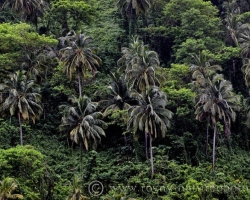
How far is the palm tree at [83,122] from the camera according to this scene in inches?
1935

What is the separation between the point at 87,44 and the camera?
Answer: 5756 centimetres

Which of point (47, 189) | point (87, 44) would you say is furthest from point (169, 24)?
point (47, 189)

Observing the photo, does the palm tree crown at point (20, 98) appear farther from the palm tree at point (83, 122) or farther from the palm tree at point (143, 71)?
the palm tree at point (143, 71)

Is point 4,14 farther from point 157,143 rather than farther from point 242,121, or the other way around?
point 242,121

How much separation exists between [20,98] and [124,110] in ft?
41.5

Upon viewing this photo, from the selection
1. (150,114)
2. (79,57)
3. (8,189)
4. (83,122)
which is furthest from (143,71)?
(8,189)

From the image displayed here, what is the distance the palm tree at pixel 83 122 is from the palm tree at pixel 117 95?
428 cm

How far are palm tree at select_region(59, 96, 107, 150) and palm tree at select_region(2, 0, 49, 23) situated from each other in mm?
21993

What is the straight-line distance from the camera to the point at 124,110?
52.4 meters

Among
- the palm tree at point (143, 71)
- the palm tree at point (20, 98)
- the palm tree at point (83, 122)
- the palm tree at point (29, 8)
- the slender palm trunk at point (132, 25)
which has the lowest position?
the palm tree at point (83, 122)

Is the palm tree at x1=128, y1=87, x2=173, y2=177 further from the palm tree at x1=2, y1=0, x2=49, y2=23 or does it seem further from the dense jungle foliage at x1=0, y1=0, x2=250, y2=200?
the palm tree at x1=2, y1=0, x2=49, y2=23

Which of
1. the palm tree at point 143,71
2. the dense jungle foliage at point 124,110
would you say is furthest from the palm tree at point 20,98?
the palm tree at point 143,71

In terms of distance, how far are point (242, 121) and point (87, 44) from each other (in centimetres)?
2452

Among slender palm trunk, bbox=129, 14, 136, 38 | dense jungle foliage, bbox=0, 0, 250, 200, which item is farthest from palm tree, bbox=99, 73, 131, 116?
slender palm trunk, bbox=129, 14, 136, 38
